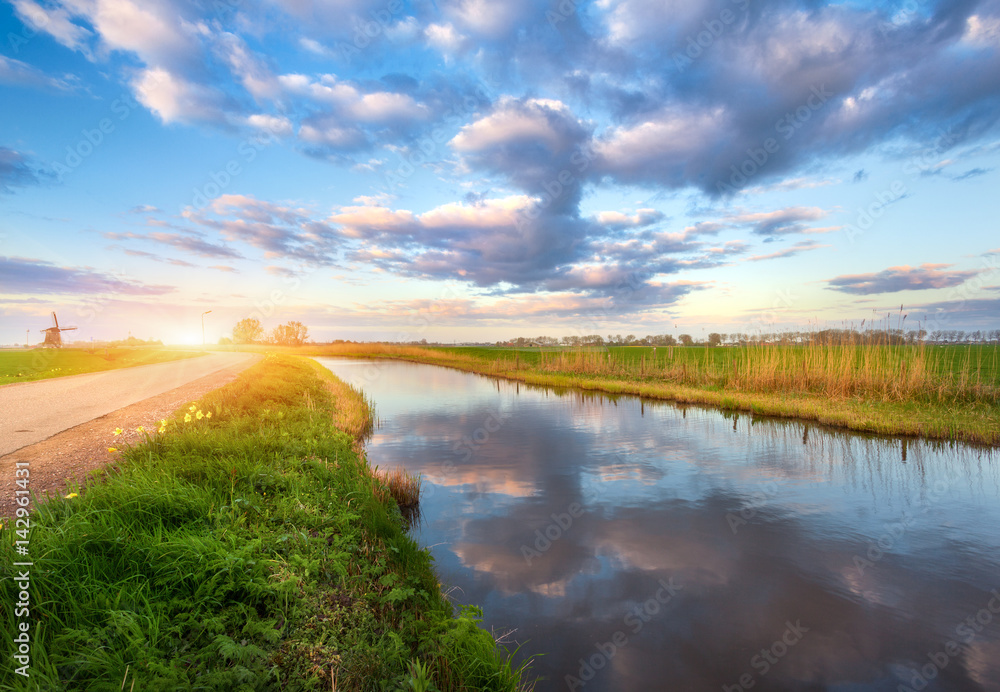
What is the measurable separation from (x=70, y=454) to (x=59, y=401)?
697 centimetres

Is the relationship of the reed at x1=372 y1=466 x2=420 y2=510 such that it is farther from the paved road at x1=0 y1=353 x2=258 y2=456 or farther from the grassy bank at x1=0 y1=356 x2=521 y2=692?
the paved road at x1=0 y1=353 x2=258 y2=456

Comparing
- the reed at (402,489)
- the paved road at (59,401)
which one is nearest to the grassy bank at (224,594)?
the reed at (402,489)

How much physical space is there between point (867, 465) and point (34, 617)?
1705 centimetres

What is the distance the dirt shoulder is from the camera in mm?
5570

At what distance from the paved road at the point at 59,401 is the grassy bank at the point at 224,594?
346 cm

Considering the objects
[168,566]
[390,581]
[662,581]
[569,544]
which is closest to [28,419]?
[168,566]

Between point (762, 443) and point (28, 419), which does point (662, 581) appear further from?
point (28, 419)

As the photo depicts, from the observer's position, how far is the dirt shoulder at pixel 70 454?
557 cm

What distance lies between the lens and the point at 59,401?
458 inches

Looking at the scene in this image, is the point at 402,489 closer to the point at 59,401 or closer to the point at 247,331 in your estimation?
the point at 59,401

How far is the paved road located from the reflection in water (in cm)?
759

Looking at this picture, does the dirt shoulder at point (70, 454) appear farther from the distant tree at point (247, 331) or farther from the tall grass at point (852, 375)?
the distant tree at point (247, 331)

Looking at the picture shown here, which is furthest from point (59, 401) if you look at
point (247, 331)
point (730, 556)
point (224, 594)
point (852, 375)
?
point (247, 331)

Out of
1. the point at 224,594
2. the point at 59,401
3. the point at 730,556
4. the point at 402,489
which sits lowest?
the point at 730,556
